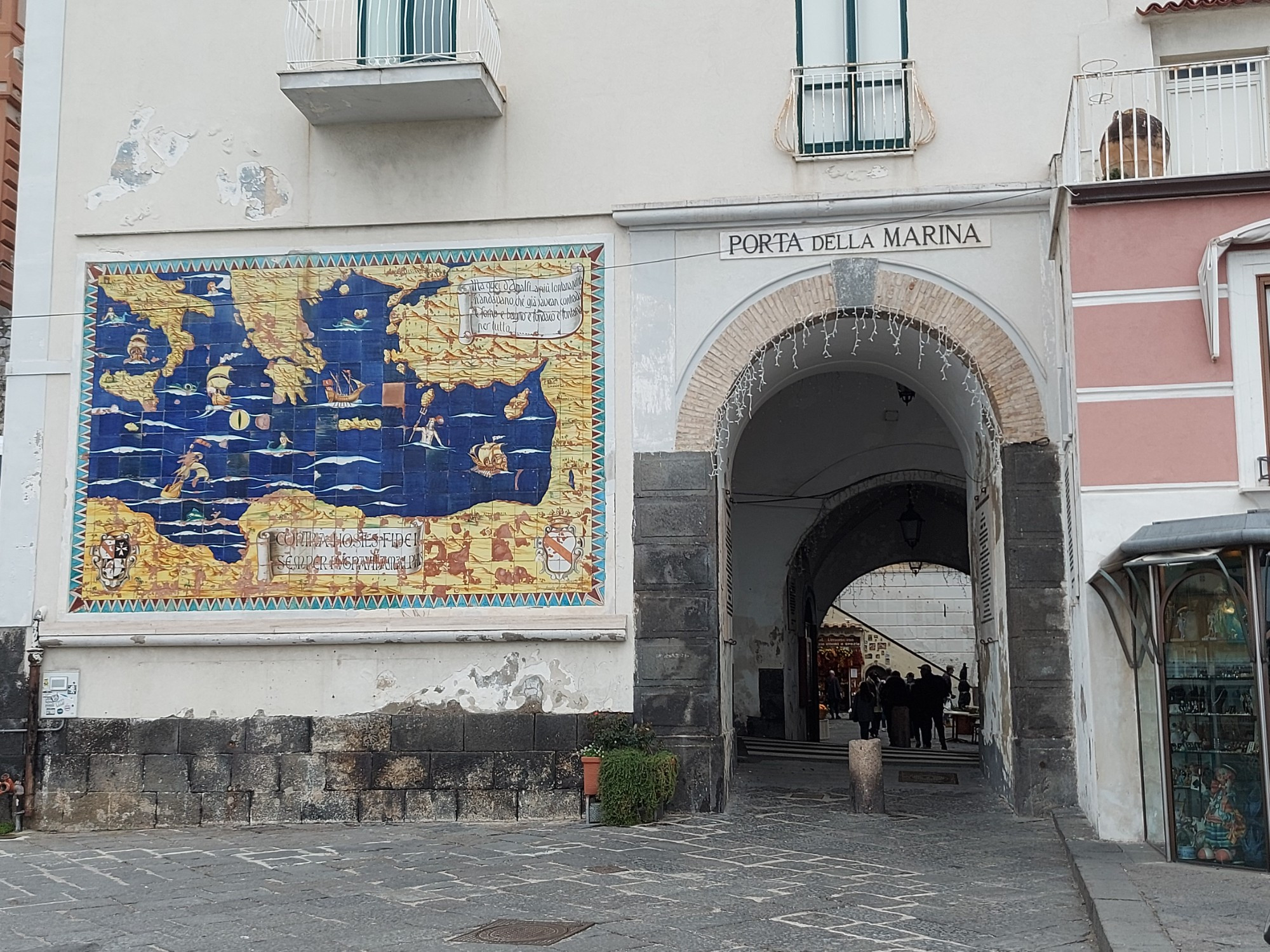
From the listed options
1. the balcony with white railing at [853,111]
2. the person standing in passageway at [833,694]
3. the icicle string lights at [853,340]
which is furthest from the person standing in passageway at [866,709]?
the balcony with white railing at [853,111]

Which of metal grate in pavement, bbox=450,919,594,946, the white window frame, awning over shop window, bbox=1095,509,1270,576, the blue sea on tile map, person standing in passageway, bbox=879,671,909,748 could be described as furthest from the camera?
person standing in passageway, bbox=879,671,909,748

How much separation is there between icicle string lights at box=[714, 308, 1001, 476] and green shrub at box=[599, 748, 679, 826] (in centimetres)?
257

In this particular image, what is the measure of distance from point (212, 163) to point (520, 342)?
3.34 meters

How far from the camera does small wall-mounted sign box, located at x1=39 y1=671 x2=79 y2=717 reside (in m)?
11.3

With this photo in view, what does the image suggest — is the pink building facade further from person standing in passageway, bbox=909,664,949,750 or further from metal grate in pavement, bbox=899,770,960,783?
person standing in passageway, bbox=909,664,949,750

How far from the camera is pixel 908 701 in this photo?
1766 cm

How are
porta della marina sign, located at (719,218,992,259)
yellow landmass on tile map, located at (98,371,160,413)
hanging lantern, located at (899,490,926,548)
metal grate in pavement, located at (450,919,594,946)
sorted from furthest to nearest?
hanging lantern, located at (899,490,926,548) → yellow landmass on tile map, located at (98,371,160,413) → porta della marina sign, located at (719,218,992,259) → metal grate in pavement, located at (450,919,594,946)

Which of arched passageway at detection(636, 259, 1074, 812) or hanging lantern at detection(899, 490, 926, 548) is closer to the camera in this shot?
arched passageway at detection(636, 259, 1074, 812)

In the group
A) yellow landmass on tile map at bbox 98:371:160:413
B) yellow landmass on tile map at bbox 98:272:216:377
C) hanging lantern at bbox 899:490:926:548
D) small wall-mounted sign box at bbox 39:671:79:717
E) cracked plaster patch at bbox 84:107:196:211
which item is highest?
cracked plaster patch at bbox 84:107:196:211

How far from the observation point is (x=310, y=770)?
1101 centimetres

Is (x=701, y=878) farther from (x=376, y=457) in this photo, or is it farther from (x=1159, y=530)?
(x=376, y=457)

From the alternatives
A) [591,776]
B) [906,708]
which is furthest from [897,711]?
[591,776]

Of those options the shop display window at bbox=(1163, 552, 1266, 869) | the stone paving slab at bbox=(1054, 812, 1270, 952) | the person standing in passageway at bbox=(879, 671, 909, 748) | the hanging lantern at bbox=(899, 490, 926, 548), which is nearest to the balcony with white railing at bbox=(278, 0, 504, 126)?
the shop display window at bbox=(1163, 552, 1266, 869)

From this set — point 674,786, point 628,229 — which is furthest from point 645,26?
point 674,786
